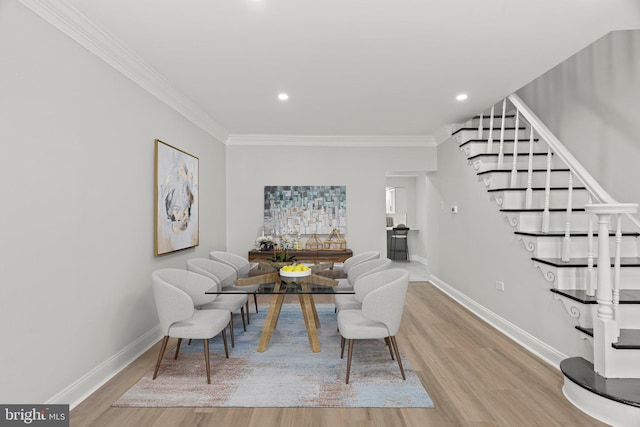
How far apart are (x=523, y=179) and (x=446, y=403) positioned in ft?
9.34

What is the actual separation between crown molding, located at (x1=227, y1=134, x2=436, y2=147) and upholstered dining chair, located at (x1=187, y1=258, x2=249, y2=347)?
285 cm

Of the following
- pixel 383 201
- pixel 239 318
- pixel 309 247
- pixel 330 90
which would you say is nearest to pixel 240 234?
pixel 309 247

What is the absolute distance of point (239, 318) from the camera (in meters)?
4.24

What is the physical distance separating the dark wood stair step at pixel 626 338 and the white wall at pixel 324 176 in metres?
3.74

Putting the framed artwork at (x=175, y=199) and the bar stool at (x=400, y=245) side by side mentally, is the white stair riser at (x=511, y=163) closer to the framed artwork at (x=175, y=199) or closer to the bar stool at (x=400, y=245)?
the framed artwork at (x=175, y=199)

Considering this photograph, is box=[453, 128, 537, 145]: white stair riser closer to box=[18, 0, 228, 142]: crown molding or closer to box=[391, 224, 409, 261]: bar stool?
box=[18, 0, 228, 142]: crown molding

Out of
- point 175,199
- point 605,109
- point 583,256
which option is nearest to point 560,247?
point 583,256

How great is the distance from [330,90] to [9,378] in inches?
138

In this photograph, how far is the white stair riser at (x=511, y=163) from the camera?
4.19 metres

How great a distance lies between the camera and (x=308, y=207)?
6074mm

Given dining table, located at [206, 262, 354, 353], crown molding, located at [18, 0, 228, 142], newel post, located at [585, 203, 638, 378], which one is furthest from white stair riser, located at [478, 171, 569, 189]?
crown molding, located at [18, 0, 228, 142]

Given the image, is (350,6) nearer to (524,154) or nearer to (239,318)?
(524,154)

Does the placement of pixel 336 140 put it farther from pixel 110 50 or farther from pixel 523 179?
pixel 110 50

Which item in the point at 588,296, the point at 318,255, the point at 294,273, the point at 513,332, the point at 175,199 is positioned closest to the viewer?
the point at 588,296
